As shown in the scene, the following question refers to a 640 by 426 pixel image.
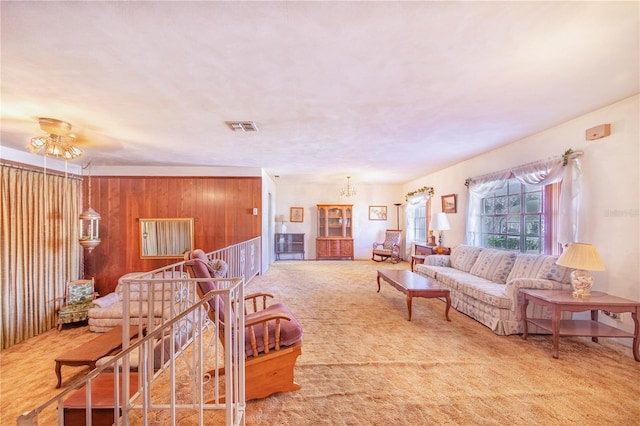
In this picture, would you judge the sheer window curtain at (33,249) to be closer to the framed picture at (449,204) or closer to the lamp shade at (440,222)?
the lamp shade at (440,222)

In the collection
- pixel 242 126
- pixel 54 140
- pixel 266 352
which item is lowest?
pixel 266 352

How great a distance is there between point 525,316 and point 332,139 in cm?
317

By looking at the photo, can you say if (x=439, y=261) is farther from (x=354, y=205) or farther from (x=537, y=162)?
(x=354, y=205)

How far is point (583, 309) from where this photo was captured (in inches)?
102

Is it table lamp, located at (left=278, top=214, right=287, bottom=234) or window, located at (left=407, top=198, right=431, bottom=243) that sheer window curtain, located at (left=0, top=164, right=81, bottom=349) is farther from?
window, located at (left=407, top=198, right=431, bottom=243)

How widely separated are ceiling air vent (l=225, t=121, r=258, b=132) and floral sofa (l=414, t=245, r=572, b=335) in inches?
138

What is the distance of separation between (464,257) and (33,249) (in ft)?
21.8

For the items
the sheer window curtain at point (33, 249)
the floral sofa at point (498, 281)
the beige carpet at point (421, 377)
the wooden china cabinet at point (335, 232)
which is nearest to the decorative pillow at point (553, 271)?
the floral sofa at point (498, 281)

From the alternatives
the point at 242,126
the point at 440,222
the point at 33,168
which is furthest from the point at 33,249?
the point at 440,222

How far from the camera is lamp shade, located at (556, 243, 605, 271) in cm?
264

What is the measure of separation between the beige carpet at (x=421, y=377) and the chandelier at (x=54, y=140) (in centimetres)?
229

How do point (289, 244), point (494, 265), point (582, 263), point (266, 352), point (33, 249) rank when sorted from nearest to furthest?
point (266, 352), point (582, 263), point (33, 249), point (494, 265), point (289, 244)

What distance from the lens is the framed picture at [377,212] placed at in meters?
9.04

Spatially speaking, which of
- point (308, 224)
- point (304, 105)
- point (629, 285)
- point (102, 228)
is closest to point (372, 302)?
point (629, 285)
